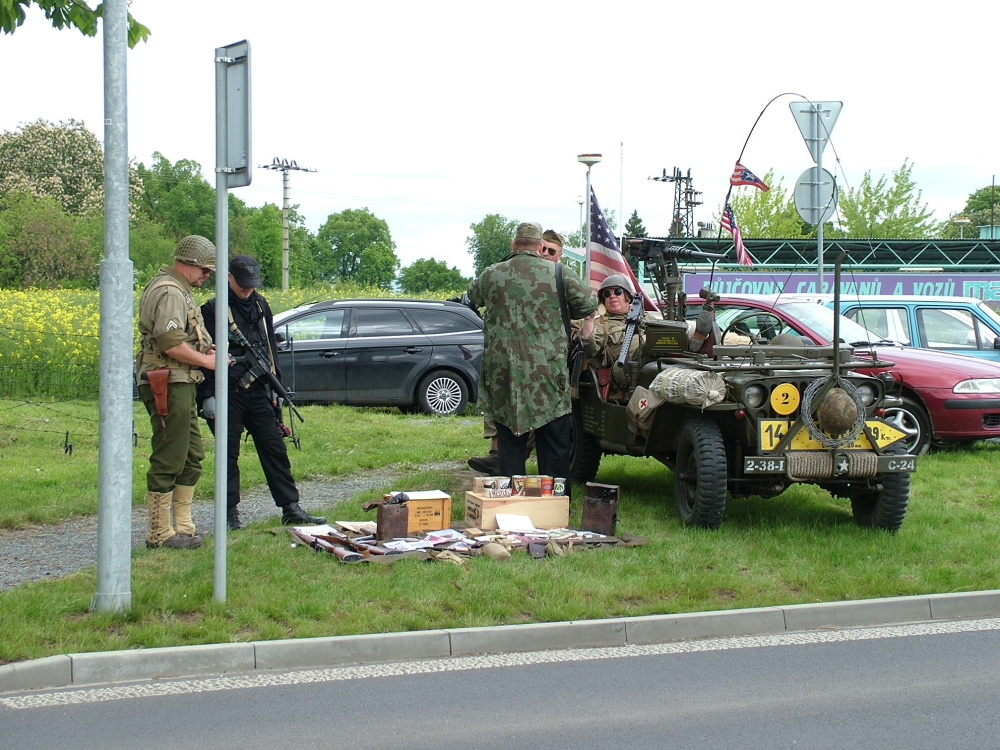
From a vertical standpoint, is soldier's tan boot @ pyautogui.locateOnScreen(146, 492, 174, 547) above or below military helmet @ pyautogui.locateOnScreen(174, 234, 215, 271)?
below

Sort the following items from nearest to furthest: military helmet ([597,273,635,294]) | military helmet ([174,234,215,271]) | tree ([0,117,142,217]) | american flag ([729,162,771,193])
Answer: military helmet ([174,234,215,271]) → military helmet ([597,273,635,294]) → american flag ([729,162,771,193]) → tree ([0,117,142,217])

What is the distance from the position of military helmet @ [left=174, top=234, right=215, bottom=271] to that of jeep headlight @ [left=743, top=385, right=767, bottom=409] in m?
3.53

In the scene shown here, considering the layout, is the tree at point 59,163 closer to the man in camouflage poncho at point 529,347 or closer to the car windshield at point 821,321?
the car windshield at point 821,321

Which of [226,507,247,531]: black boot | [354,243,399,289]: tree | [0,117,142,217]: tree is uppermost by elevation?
[0,117,142,217]: tree

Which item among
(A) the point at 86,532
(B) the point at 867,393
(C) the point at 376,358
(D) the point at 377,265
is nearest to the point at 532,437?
(B) the point at 867,393

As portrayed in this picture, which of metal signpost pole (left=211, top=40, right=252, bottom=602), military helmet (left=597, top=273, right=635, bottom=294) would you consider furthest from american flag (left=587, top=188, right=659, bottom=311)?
metal signpost pole (left=211, top=40, right=252, bottom=602)

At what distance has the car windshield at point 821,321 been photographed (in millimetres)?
10961

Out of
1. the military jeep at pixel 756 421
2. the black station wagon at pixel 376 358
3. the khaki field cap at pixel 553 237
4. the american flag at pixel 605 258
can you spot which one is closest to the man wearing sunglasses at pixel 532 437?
the khaki field cap at pixel 553 237

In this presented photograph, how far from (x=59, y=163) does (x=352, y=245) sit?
35.2m

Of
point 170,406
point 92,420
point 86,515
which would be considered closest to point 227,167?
point 170,406

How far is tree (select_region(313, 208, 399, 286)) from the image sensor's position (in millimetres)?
102062

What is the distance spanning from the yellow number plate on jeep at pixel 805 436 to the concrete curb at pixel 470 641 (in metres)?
1.43

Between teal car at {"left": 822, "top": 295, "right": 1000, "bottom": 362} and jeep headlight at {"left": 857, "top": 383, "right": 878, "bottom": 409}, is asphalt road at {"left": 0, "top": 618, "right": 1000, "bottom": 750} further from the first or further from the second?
teal car at {"left": 822, "top": 295, "right": 1000, "bottom": 362}

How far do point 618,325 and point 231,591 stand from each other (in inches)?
168
